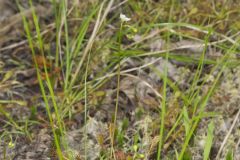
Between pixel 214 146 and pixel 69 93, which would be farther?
pixel 69 93

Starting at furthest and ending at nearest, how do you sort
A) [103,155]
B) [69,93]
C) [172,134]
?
1. [69,93]
2. [172,134]
3. [103,155]

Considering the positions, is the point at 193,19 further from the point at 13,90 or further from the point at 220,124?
the point at 13,90

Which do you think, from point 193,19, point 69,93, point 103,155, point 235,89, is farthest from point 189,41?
point 103,155

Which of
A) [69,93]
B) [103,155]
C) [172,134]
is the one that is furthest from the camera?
[69,93]

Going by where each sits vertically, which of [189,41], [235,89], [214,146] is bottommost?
[214,146]

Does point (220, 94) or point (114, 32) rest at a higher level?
point (114, 32)

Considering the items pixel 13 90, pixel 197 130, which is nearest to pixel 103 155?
pixel 197 130

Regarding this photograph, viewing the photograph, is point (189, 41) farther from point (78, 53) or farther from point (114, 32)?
point (78, 53)

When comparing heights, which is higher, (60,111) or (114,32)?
(114,32)

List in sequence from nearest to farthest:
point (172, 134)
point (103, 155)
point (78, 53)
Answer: point (103, 155) < point (172, 134) < point (78, 53)
